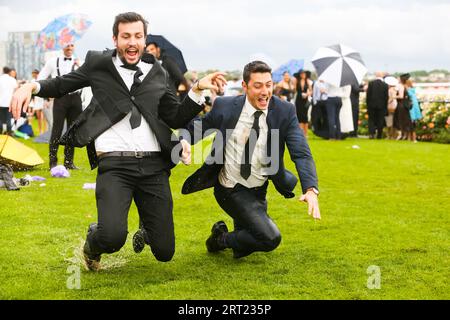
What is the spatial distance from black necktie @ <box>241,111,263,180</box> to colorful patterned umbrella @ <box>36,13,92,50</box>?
9708 millimetres

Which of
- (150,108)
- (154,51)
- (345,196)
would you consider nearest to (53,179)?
(154,51)

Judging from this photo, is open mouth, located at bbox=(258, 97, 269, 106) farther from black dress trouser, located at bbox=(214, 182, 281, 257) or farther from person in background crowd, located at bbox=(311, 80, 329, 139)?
person in background crowd, located at bbox=(311, 80, 329, 139)

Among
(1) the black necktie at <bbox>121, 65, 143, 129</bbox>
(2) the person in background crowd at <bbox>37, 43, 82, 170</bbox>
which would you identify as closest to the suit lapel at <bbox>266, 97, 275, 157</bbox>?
(1) the black necktie at <bbox>121, 65, 143, 129</bbox>

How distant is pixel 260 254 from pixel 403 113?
17.1m

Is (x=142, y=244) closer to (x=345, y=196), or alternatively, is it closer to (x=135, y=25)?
(x=135, y=25)

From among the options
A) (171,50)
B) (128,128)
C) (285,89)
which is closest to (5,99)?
(285,89)

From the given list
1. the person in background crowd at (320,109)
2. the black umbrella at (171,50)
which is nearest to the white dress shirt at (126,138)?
the black umbrella at (171,50)

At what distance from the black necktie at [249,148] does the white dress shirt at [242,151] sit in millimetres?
32

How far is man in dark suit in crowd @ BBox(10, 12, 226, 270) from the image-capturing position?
6035 mm

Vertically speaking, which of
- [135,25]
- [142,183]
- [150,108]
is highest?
[135,25]

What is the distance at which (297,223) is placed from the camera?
8.99 m

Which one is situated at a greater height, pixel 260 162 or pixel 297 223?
pixel 260 162

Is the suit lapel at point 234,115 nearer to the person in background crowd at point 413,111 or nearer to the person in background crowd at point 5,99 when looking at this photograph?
the person in background crowd at point 5,99

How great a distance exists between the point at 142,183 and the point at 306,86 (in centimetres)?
1744
